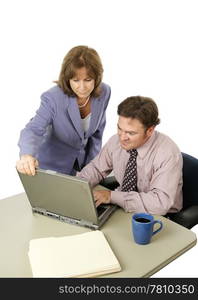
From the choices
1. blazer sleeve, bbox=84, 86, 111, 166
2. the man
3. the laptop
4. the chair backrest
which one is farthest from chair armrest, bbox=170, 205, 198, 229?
blazer sleeve, bbox=84, 86, 111, 166

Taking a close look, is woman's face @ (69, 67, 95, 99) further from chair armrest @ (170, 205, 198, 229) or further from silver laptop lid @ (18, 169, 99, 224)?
chair armrest @ (170, 205, 198, 229)

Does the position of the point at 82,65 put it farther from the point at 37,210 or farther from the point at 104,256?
the point at 104,256

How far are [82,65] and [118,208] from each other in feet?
2.61

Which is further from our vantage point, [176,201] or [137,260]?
[176,201]

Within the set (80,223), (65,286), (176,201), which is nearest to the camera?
(65,286)

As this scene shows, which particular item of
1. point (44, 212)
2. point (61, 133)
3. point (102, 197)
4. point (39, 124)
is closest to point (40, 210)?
point (44, 212)

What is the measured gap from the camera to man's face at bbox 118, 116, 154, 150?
201cm

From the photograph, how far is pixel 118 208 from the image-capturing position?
81.6 inches

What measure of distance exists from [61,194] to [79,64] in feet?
2.44

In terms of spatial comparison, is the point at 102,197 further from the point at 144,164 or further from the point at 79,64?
the point at 79,64

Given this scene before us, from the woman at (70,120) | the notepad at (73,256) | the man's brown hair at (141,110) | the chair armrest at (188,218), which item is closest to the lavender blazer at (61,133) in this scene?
the woman at (70,120)

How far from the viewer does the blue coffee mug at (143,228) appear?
1.71m

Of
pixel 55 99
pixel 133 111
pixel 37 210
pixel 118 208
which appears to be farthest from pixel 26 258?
pixel 55 99

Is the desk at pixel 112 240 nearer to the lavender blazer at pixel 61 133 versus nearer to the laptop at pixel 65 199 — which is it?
the laptop at pixel 65 199
